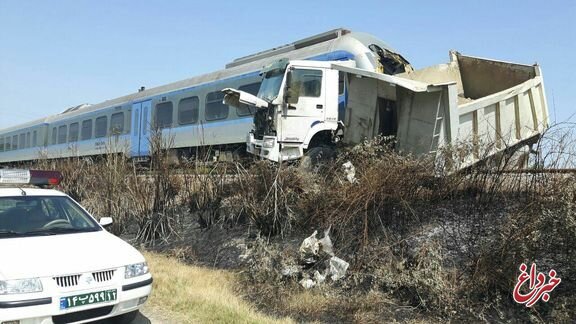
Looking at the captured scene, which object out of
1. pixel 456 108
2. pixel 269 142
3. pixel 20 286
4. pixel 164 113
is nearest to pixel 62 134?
pixel 164 113

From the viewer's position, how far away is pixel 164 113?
17500 millimetres

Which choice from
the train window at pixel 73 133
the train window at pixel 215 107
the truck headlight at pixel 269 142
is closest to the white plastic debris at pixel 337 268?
the truck headlight at pixel 269 142

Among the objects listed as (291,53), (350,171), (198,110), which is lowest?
(350,171)

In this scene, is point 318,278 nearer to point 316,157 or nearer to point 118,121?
point 316,157

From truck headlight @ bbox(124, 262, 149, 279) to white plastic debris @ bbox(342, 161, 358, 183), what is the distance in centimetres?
330

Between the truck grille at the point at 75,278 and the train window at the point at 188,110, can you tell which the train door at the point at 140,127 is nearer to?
the train window at the point at 188,110

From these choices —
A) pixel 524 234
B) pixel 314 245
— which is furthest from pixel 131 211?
pixel 524 234

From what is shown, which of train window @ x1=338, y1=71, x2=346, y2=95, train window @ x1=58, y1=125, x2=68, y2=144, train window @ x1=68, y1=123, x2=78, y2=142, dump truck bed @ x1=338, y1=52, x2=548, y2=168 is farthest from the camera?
train window @ x1=58, y1=125, x2=68, y2=144

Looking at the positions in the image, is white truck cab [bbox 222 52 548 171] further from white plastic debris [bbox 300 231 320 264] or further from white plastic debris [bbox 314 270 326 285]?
white plastic debris [bbox 314 270 326 285]

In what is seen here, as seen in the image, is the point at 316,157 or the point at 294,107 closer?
the point at 316,157

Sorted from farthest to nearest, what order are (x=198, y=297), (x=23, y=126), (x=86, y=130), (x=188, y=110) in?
(x=23, y=126) < (x=86, y=130) < (x=188, y=110) < (x=198, y=297)

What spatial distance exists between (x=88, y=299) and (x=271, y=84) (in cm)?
698

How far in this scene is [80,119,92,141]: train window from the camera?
22375mm

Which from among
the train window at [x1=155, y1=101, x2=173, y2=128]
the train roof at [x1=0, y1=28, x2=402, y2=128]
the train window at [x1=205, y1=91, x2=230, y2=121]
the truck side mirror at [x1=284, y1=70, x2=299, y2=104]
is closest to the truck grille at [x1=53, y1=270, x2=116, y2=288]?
the truck side mirror at [x1=284, y1=70, x2=299, y2=104]
